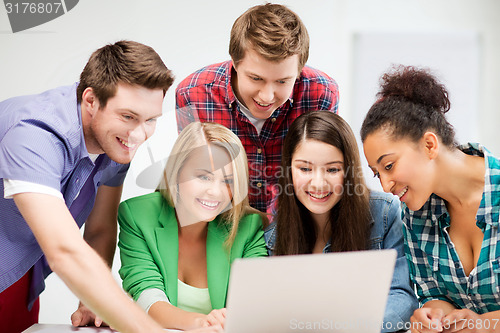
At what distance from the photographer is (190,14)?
2984 millimetres

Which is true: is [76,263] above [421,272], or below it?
above

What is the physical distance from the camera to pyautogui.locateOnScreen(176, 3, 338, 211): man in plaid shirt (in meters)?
1.71

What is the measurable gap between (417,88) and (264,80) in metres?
0.48

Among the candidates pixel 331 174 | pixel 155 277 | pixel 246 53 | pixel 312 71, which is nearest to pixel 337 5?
pixel 312 71

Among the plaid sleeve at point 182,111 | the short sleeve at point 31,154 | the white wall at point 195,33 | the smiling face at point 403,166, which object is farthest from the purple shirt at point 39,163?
the white wall at point 195,33

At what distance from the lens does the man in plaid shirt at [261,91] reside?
1.71 meters

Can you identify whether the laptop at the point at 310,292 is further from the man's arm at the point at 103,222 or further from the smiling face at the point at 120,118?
the man's arm at the point at 103,222

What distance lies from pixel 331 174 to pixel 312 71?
488 millimetres

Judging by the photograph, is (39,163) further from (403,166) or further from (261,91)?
(403,166)

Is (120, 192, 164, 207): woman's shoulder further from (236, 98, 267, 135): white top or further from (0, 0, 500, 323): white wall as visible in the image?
(0, 0, 500, 323): white wall

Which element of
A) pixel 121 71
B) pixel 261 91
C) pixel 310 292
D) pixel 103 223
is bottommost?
pixel 103 223

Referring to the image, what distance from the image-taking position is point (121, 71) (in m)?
1.50

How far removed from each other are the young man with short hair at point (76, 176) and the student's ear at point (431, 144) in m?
0.74

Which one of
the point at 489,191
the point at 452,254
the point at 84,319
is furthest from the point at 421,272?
the point at 84,319
